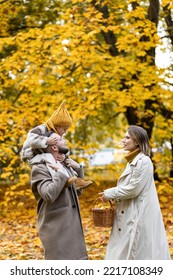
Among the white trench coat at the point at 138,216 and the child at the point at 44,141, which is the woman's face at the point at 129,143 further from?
the child at the point at 44,141

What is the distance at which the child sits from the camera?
13.7 feet

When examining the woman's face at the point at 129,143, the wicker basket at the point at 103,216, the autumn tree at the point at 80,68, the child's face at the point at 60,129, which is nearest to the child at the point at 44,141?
the child's face at the point at 60,129

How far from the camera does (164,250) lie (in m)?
4.60

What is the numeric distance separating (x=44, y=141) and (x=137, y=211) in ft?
3.40

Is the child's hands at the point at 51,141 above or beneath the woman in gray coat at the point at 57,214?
above

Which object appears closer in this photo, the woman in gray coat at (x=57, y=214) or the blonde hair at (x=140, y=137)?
the woman in gray coat at (x=57, y=214)

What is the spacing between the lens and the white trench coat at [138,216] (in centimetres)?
446

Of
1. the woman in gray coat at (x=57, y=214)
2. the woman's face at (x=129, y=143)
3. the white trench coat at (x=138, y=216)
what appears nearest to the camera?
the woman in gray coat at (x=57, y=214)

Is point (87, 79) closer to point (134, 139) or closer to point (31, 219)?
point (31, 219)

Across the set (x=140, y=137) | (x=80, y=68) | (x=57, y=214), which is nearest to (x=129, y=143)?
(x=140, y=137)

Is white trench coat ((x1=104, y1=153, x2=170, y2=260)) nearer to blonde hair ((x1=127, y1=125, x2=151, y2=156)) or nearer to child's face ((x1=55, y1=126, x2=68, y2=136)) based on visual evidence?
blonde hair ((x1=127, y1=125, x2=151, y2=156))

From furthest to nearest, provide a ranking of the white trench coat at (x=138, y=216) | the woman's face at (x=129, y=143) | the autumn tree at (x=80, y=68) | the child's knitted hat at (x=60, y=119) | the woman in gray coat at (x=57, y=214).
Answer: the autumn tree at (x=80, y=68) → the woman's face at (x=129, y=143) → the white trench coat at (x=138, y=216) → the child's knitted hat at (x=60, y=119) → the woman in gray coat at (x=57, y=214)

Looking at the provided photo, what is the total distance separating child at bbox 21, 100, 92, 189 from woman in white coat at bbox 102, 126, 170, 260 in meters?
0.46
